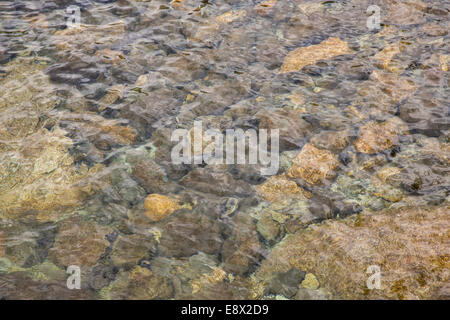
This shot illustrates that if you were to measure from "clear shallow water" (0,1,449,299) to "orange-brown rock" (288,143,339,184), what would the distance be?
0.07 ft

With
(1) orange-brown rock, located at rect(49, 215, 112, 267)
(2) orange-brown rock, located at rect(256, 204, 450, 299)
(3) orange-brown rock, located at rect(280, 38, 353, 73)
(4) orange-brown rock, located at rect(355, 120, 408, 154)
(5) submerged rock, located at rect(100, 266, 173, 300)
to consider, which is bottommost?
(5) submerged rock, located at rect(100, 266, 173, 300)

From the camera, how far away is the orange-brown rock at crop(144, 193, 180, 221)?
4.71 m

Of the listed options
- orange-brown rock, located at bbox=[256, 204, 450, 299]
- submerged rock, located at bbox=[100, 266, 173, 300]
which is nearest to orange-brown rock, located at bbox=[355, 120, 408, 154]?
orange-brown rock, located at bbox=[256, 204, 450, 299]

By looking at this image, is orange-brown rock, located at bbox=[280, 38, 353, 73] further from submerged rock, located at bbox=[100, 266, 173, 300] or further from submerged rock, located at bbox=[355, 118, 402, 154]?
submerged rock, located at bbox=[100, 266, 173, 300]

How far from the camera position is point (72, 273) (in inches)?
161

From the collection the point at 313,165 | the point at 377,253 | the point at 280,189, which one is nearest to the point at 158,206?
the point at 280,189

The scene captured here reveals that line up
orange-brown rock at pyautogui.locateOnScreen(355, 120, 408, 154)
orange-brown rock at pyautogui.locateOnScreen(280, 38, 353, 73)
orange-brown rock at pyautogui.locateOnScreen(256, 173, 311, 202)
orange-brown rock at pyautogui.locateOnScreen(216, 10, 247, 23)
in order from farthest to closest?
orange-brown rock at pyautogui.locateOnScreen(216, 10, 247, 23) < orange-brown rock at pyautogui.locateOnScreen(280, 38, 353, 73) < orange-brown rock at pyautogui.locateOnScreen(355, 120, 408, 154) < orange-brown rock at pyautogui.locateOnScreen(256, 173, 311, 202)

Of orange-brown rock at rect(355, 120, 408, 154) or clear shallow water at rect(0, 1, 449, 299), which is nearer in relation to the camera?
clear shallow water at rect(0, 1, 449, 299)

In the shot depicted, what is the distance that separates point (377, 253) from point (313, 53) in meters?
3.98

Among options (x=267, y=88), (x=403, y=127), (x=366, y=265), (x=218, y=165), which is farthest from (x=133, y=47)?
(x=366, y=265)

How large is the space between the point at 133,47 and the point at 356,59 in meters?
3.97

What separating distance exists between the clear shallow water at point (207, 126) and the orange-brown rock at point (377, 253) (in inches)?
1.3

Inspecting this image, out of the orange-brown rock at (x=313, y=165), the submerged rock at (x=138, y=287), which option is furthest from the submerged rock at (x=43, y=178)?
the orange-brown rock at (x=313, y=165)

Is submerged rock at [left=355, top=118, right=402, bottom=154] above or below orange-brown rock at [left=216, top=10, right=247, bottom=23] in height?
below
